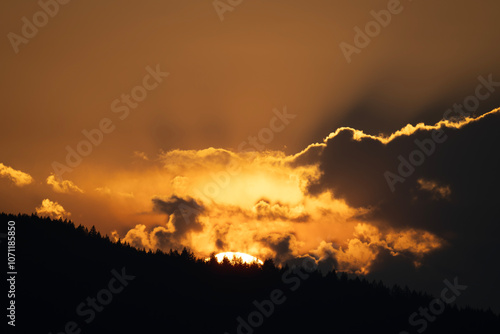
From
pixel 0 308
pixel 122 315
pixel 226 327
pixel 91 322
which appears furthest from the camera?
pixel 226 327

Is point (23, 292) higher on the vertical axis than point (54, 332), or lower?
higher

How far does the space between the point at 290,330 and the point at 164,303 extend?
144 feet

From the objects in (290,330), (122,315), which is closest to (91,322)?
(122,315)

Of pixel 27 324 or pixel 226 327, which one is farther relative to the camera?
pixel 226 327

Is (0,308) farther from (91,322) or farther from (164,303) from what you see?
(164,303)

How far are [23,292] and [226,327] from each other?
63.7m

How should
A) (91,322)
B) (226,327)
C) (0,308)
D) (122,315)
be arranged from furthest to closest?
(226,327) < (122,315) < (91,322) < (0,308)

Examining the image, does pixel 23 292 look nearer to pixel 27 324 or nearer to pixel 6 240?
pixel 27 324

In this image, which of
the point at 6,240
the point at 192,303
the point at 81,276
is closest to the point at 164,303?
the point at 192,303

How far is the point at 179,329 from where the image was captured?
178m

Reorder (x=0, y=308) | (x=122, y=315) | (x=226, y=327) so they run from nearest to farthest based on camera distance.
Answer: (x=0, y=308), (x=122, y=315), (x=226, y=327)

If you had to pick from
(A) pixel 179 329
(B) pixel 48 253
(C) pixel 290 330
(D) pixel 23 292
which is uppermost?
(B) pixel 48 253

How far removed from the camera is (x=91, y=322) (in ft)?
541

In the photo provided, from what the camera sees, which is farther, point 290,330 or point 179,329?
point 290,330
